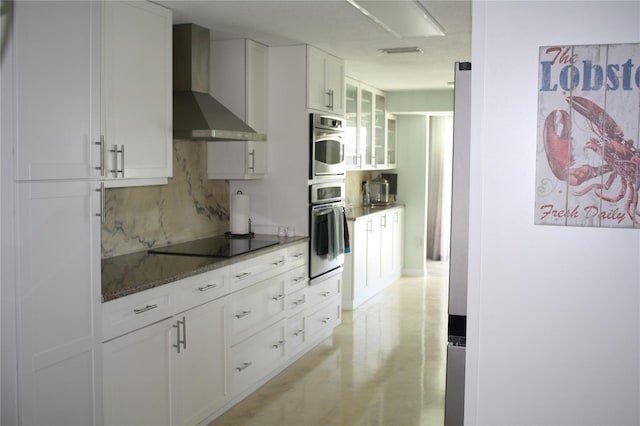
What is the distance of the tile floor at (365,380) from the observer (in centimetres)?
388

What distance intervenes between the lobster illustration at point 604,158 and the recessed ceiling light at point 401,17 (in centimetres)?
191

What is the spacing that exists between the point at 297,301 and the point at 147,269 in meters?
1.57

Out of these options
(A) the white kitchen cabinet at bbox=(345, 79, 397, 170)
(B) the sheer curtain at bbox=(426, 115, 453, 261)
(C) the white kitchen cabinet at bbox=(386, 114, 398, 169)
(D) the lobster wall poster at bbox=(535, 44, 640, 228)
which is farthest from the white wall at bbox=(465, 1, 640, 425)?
(B) the sheer curtain at bbox=(426, 115, 453, 261)

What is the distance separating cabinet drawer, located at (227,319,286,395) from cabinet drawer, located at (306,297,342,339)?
52 centimetres

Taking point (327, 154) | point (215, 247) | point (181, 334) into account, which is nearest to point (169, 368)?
point (181, 334)

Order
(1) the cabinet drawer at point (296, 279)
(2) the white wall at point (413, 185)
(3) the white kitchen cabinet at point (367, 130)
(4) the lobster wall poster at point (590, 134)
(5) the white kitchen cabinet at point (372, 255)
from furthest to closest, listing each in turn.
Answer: (2) the white wall at point (413, 185) → (3) the white kitchen cabinet at point (367, 130) → (5) the white kitchen cabinet at point (372, 255) → (1) the cabinet drawer at point (296, 279) → (4) the lobster wall poster at point (590, 134)

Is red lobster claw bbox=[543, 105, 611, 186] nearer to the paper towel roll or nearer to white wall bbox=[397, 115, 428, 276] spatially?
the paper towel roll

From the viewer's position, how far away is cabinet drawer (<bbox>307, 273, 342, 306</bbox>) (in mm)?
5125

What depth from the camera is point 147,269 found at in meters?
3.48

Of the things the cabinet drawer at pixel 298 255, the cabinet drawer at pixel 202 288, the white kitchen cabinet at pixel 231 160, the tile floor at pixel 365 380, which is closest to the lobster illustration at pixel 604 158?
the cabinet drawer at pixel 202 288

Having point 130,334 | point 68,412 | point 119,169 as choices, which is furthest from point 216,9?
point 68,412

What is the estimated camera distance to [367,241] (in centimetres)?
689

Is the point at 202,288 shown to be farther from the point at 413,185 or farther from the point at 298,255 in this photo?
the point at 413,185

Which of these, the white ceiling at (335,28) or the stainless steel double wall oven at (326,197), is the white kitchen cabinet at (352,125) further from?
the stainless steel double wall oven at (326,197)
